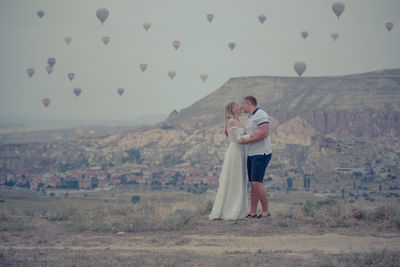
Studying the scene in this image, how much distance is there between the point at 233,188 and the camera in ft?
32.1

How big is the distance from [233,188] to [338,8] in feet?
247

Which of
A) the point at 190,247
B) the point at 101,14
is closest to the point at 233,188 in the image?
the point at 190,247

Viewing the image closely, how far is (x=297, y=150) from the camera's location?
80438 mm

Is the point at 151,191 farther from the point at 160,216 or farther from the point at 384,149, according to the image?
the point at 160,216

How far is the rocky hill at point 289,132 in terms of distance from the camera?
8069 cm

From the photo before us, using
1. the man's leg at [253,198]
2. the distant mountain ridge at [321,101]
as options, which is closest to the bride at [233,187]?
the man's leg at [253,198]

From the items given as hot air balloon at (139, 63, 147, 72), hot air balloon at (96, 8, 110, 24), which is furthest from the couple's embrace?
hot air balloon at (139, 63, 147, 72)

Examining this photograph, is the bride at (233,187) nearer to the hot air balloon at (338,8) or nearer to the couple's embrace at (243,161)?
the couple's embrace at (243,161)

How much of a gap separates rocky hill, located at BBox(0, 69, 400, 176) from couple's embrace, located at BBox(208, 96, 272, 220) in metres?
63.6

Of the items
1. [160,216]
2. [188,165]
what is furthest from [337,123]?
[160,216]

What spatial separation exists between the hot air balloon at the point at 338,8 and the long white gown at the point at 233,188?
244ft

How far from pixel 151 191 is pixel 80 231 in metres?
54.6

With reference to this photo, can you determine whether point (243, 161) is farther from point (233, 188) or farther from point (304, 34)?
point (304, 34)

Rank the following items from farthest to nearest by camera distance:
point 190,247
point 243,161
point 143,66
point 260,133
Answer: point 143,66 < point 243,161 < point 260,133 < point 190,247
